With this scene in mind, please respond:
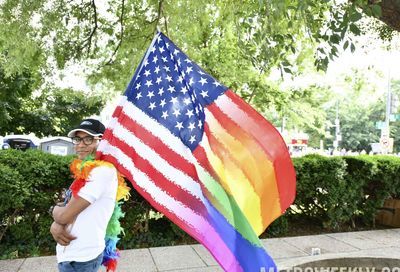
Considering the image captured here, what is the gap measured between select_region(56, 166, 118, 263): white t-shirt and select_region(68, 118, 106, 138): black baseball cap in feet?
0.96

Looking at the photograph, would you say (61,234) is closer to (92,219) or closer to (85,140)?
(92,219)

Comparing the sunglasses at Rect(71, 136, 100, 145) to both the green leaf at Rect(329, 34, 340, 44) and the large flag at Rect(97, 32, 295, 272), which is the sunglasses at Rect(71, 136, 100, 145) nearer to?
the large flag at Rect(97, 32, 295, 272)

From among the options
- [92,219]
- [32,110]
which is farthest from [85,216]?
[32,110]

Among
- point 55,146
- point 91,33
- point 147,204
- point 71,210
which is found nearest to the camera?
point 71,210

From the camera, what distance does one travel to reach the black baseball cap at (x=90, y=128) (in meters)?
2.70

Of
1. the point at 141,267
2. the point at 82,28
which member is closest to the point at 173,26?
the point at 82,28

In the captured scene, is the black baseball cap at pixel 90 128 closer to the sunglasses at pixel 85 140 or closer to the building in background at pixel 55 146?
the sunglasses at pixel 85 140

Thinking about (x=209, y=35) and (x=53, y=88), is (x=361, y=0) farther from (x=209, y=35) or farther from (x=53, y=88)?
(x=53, y=88)

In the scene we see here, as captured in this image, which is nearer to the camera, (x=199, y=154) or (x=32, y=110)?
(x=199, y=154)

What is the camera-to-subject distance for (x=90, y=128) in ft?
8.93

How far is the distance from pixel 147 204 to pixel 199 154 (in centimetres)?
397

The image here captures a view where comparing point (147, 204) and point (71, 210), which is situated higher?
point (71, 210)

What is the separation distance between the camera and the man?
246 cm

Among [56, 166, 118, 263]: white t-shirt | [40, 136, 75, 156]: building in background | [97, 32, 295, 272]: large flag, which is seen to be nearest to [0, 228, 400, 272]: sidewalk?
[97, 32, 295, 272]: large flag
